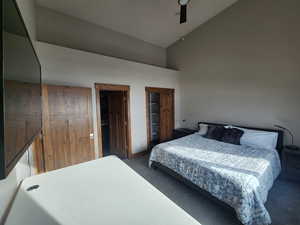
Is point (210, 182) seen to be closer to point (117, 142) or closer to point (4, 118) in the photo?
point (4, 118)

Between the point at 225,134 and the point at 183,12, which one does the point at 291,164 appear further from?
the point at 183,12

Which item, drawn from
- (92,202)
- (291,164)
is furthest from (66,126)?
(291,164)

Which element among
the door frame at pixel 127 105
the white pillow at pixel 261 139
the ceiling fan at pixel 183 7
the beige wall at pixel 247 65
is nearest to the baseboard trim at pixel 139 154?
the door frame at pixel 127 105

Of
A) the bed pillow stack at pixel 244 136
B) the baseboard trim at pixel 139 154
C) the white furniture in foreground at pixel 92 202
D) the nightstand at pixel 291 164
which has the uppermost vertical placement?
the white furniture in foreground at pixel 92 202

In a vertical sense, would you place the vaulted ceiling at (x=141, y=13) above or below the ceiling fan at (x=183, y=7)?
above

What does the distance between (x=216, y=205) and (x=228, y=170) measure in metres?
0.57

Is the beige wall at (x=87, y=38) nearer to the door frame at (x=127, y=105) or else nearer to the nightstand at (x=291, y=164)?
the door frame at (x=127, y=105)

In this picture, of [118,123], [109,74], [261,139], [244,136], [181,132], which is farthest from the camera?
[181,132]

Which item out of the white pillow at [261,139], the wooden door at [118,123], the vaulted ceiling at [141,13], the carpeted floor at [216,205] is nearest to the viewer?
the carpeted floor at [216,205]

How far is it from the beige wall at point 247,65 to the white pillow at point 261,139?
41cm

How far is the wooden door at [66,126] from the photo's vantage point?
2.29 metres

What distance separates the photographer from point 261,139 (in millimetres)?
2938

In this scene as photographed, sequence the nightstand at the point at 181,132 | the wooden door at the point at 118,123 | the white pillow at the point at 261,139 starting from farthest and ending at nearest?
the nightstand at the point at 181,132, the wooden door at the point at 118,123, the white pillow at the point at 261,139

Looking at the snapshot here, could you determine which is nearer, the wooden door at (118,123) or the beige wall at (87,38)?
the beige wall at (87,38)
